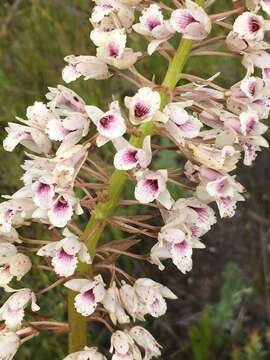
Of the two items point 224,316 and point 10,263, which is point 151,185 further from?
point 224,316

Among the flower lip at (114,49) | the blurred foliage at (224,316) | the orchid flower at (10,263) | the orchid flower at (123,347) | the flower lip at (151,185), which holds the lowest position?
the blurred foliage at (224,316)

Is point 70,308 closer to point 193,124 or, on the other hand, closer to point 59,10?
point 193,124

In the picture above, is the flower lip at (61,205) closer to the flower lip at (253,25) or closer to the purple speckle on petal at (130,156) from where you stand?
the purple speckle on petal at (130,156)

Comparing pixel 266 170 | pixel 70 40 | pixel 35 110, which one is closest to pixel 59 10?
pixel 70 40

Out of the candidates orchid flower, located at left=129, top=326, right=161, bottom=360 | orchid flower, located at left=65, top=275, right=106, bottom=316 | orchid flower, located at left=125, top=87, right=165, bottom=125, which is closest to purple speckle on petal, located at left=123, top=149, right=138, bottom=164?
orchid flower, located at left=125, top=87, right=165, bottom=125

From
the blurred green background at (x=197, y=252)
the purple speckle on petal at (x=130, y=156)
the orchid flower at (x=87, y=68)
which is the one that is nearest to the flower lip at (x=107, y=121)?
the purple speckle on petal at (x=130, y=156)

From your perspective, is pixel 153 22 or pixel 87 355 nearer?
pixel 153 22

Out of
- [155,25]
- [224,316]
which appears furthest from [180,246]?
[224,316]
